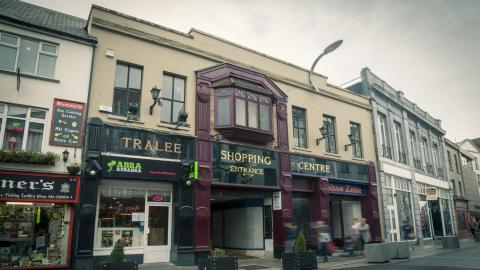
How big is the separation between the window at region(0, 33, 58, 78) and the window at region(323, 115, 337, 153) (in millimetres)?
14575

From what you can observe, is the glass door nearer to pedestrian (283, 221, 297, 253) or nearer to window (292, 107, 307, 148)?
pedestrian (283, 221, 297, 253)

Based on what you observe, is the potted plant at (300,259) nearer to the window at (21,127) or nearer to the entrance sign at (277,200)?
the entrance sign at (277,200)

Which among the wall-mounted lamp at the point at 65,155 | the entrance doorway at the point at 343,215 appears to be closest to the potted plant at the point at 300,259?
the wall-mounted lamp at the point at 65,155

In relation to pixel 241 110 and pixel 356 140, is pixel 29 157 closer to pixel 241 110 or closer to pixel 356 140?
pixel 241 110

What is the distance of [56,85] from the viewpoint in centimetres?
1265

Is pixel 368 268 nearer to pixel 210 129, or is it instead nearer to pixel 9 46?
pixel 210 129

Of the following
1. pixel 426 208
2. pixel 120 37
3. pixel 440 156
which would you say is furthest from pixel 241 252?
pixel 440 156

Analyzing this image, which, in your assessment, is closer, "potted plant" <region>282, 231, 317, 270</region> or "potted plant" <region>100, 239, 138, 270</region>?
"potted plant" <region>100, 239, 138, 270</region>

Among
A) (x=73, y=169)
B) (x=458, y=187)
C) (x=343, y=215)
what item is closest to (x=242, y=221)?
(x=343, y=215)

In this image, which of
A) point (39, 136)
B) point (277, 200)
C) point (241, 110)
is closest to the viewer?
point (39, 136)

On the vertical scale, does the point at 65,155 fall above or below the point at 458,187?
below

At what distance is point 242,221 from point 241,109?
6.40m

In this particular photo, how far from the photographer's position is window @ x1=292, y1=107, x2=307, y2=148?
767 inches

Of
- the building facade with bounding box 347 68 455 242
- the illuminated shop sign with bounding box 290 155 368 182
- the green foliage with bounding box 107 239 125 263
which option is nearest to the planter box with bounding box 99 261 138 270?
the green foliage with bounding box 107 239 125 263
